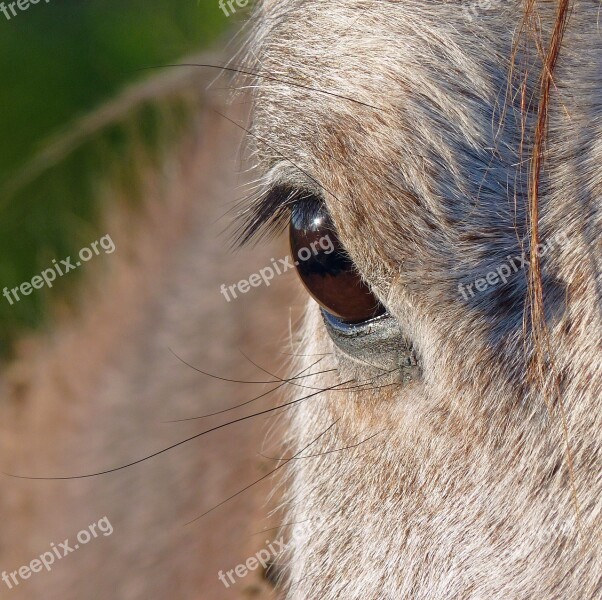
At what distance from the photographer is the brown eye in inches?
48.9

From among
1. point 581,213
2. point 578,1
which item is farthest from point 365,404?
point 578,1

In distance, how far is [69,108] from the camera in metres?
4.80

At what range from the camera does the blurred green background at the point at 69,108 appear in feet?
12.7

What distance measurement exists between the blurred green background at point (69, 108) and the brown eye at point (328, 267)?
235 cm

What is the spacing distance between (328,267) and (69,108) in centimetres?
383

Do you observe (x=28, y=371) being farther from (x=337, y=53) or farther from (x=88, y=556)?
(x=337, y=53)

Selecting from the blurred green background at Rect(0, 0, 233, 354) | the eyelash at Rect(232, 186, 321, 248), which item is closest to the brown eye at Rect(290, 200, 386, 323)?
the eyelash at Rect(232, 186, 321, 248)

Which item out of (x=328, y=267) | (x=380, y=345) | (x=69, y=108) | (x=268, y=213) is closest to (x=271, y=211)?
(x=268, y=213)

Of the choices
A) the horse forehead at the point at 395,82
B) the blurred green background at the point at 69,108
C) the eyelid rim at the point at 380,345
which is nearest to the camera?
the horse forehead at the point at 395,82

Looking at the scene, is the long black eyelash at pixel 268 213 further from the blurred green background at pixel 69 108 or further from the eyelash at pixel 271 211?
the blurred green background at pixel 69 108

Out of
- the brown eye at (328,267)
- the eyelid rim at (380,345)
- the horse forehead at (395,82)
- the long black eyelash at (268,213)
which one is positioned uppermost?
the horse forehead at (395,82)

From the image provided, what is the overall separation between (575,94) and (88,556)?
2304 mm

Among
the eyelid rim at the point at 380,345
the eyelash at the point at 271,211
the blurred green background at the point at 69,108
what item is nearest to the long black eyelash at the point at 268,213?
the eyelash at the point at 271,211

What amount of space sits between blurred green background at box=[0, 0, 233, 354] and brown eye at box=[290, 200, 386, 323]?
2.35m
